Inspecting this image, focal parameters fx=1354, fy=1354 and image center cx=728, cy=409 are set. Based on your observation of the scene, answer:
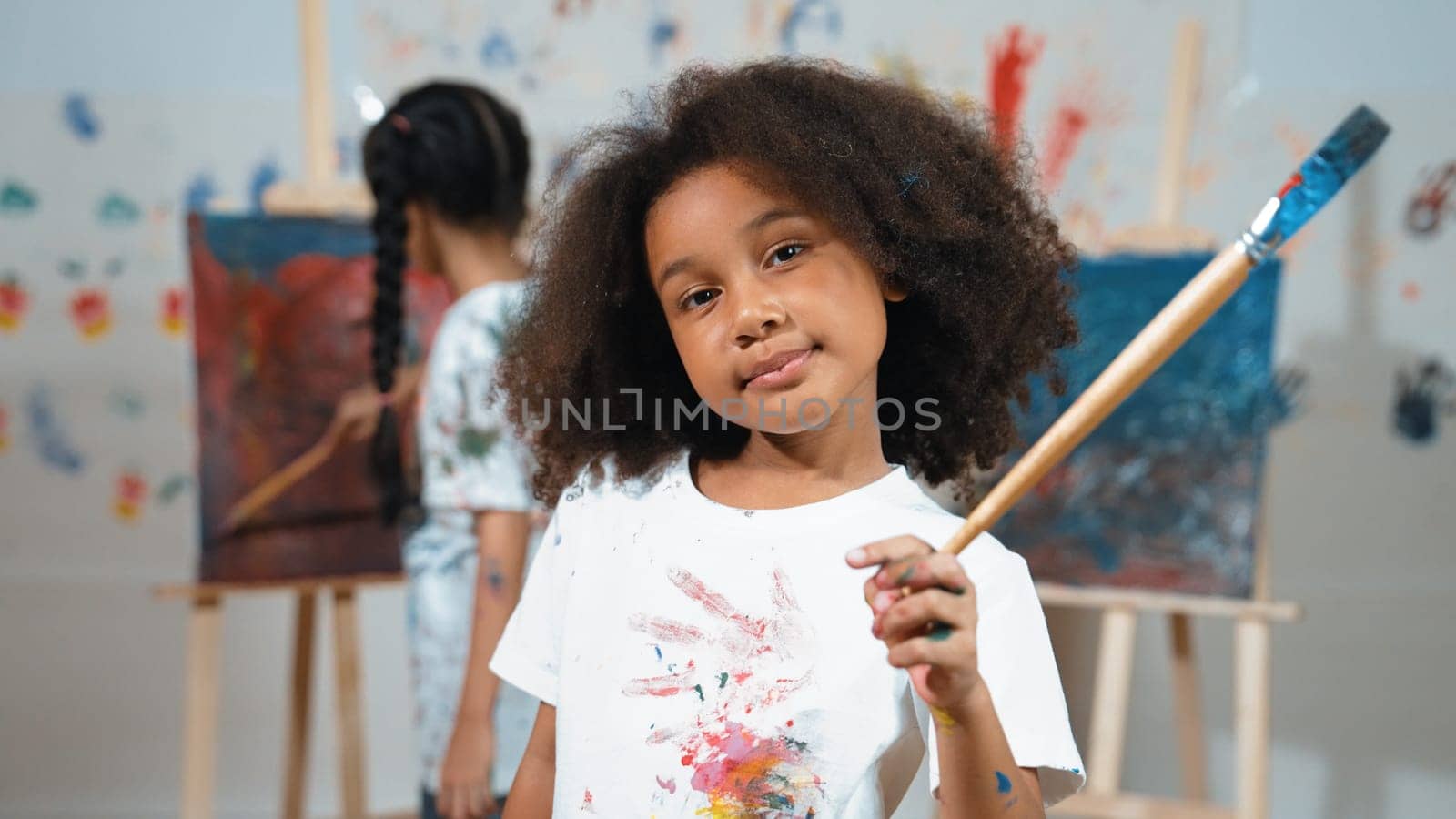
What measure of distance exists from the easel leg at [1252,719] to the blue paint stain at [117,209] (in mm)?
2035

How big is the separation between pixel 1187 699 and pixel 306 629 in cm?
134

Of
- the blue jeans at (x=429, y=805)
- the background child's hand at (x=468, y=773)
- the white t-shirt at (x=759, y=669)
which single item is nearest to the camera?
the white t-shirt at (x=759, y=669)

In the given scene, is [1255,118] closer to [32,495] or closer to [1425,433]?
[1425,433]

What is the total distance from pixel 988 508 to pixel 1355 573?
6.53ft

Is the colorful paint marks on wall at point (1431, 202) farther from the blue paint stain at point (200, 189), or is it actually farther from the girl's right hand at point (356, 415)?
the blue paint stain at point (200, 189)

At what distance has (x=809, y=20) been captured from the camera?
8.00 ft

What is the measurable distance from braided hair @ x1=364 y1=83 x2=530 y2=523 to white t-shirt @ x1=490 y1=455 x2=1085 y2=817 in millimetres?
836

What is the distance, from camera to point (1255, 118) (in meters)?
2.33

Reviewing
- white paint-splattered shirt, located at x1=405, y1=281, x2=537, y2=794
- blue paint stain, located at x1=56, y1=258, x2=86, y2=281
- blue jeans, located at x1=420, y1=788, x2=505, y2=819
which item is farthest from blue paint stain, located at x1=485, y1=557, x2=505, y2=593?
blue paint stain, located at x1=56, y1=258, x2=86, y2=281

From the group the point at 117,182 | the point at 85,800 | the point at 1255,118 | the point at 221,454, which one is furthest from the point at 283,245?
the point at 1255,118

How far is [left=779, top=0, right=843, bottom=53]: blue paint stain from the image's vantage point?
243 cm

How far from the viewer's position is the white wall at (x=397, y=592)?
2.33 m

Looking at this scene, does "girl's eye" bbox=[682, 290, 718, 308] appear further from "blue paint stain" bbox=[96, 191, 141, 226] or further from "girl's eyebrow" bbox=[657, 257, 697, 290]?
"blue paint stain" bbox=[96, 191, 141, 226]

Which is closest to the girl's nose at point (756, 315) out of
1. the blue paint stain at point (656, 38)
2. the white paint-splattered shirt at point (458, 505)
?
the white paint-splattered shirt at point (458, 505)
